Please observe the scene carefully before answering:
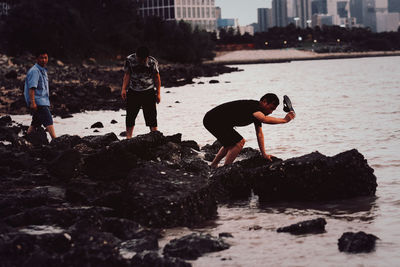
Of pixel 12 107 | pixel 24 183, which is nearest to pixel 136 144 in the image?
pixel 24 183

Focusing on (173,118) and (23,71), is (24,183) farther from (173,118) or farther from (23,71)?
(23,71)

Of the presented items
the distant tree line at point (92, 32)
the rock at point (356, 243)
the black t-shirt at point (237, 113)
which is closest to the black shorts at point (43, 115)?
the black t-shirt at point (237, 113)

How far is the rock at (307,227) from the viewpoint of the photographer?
742cm

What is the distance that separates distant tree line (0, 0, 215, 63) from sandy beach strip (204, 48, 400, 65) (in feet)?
80.2

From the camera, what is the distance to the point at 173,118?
948 inches

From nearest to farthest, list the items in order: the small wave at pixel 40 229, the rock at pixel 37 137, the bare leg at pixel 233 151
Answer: the small wave at pixel 40 229, the bare leg at pixel 233 151, the rock at pixel 37 137

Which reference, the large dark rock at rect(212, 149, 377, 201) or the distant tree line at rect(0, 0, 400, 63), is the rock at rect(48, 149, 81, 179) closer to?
the large dark rock at rect(212, 149, 377, 201)

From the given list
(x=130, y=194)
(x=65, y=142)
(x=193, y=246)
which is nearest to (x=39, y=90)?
(x=65, y=142)

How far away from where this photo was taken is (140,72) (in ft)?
39.9

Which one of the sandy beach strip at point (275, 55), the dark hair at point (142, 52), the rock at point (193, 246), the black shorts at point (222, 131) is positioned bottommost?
the rock at point (193, 246)

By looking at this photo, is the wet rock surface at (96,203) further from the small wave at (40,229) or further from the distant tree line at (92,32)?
the distant tree line at (92,32)

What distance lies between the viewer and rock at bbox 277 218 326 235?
742 cm

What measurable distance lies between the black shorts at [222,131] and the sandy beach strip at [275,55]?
121 metres

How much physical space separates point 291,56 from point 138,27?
69.2 meters
